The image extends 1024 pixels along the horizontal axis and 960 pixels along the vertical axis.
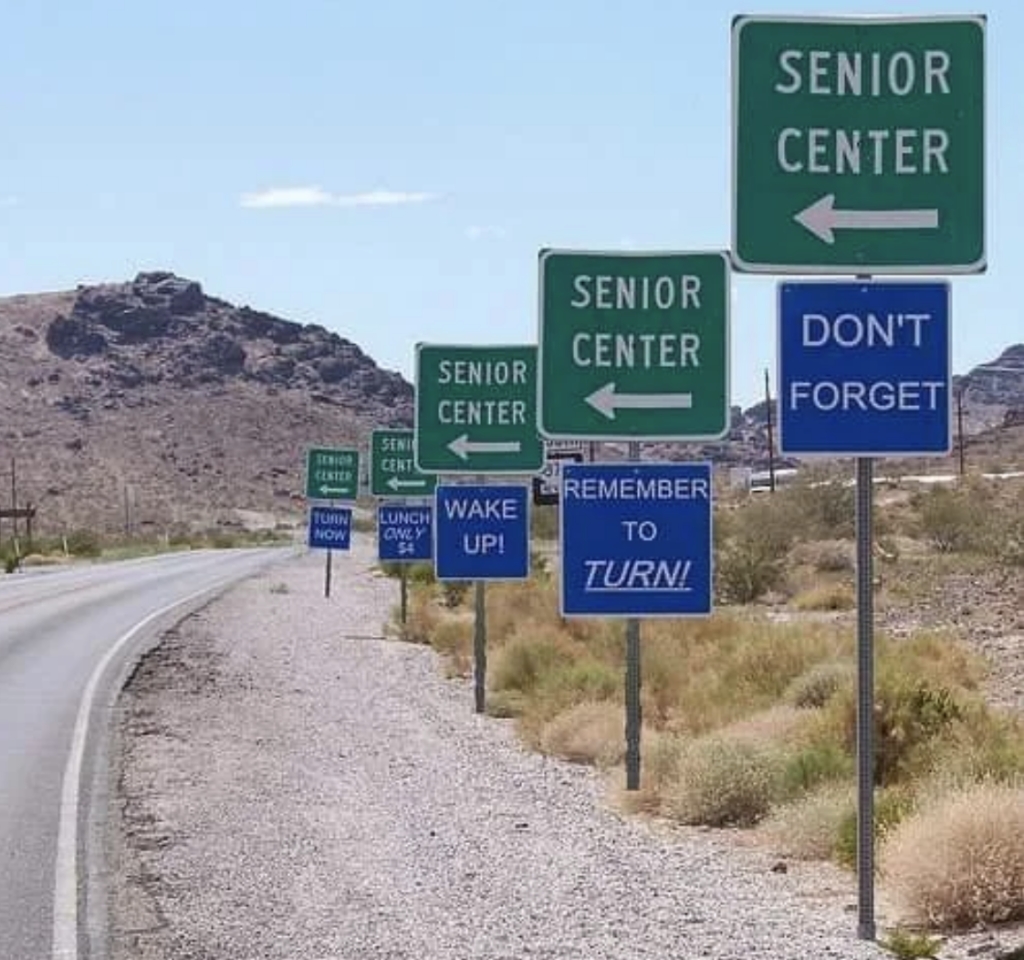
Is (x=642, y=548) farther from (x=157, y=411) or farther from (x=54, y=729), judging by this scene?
(x=157, y=411)

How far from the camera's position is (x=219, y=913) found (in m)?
10.8

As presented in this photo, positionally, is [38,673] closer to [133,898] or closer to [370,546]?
[133,898]

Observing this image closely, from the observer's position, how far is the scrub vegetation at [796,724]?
1023cm

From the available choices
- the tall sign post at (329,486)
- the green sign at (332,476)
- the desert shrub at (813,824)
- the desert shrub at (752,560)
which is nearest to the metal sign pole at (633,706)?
the desert shrub at (813,824)

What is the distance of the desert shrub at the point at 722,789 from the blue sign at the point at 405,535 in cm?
1569

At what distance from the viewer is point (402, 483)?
31391 millimetres

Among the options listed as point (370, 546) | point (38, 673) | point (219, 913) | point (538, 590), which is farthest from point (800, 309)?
point (370, 546)

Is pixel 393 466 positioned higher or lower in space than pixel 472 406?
lower

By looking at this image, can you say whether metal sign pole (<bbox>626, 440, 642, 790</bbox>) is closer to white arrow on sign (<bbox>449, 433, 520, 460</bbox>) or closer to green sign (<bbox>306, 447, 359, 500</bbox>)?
white arrow on sign (<bbox>449, 433, 520, 460</bbox>)

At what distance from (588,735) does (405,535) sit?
12346 mm

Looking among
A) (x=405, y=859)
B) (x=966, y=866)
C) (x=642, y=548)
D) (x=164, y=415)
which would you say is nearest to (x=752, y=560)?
(x=642, y=548)

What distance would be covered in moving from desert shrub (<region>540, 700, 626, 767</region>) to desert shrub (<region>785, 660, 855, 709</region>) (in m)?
1.60

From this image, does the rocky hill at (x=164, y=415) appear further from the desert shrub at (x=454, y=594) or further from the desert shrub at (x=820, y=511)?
the desert shrub at (x=454, y=594)

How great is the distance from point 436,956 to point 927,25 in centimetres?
477
